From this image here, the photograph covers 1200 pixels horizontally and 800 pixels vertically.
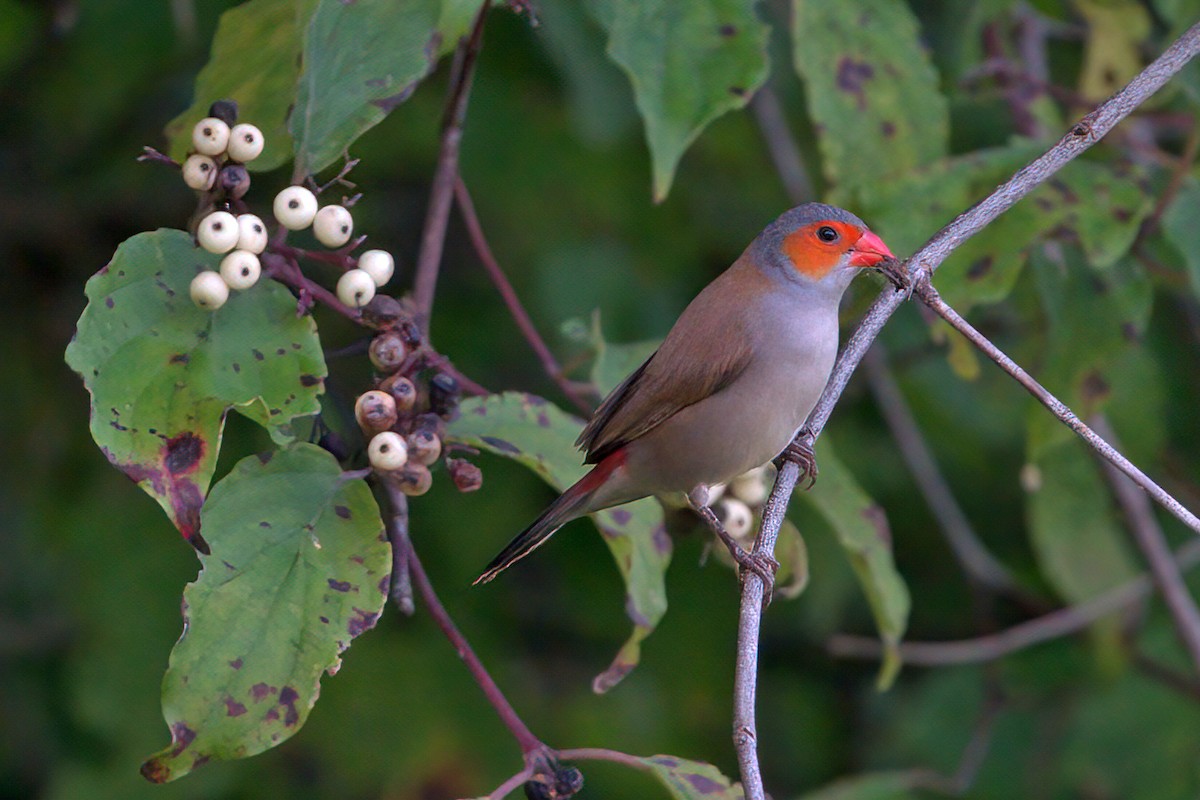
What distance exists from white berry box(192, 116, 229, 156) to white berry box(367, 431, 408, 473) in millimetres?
590

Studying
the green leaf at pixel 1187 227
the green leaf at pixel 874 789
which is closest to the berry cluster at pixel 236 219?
the green leaf at pixel 1187 227

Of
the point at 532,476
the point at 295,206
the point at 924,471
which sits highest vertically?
the point at 295,206

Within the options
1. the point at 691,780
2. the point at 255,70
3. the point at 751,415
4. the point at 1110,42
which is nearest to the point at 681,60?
the point at 751,415

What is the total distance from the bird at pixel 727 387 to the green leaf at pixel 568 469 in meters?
0.05

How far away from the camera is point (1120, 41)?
4285 mm

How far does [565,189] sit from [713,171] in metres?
0.64

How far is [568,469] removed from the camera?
274 centimetres

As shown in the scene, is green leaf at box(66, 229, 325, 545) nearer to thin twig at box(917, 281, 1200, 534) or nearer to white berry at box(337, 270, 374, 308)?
white berry at box(337, 270, 374, 308)

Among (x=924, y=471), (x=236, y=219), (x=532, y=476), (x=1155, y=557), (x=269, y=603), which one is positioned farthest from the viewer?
(x=532, y=476)

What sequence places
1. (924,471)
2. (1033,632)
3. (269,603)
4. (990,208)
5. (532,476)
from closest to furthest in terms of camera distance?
(269,603) < (990,208) < (1033,632) < (924,471) < (532,476)

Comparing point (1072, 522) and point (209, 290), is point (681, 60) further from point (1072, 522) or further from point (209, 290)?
point (1072, 522)

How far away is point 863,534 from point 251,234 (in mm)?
1598

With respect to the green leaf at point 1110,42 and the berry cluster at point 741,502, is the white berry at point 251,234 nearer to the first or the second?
the berry cluster at point 741,502

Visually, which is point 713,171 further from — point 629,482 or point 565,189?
point 629,482
